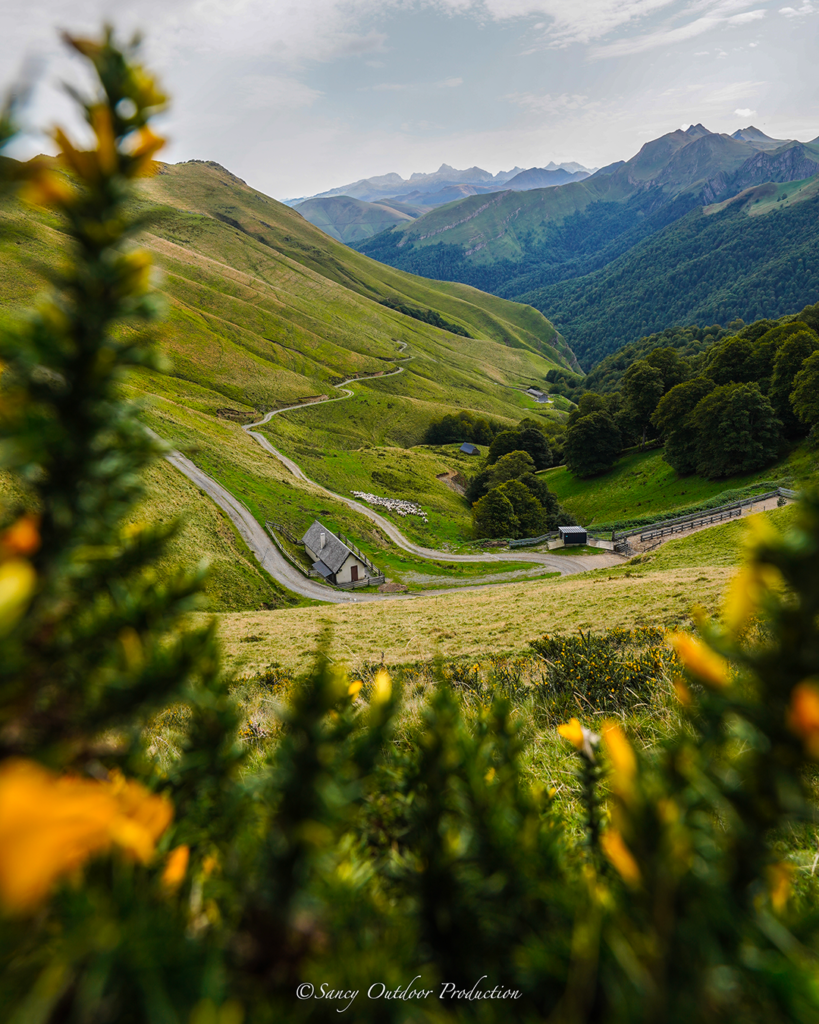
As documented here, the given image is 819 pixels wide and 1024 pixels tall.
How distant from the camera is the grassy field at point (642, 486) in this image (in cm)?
4253

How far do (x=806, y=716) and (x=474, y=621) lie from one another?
20834mm

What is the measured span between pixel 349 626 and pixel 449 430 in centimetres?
7884

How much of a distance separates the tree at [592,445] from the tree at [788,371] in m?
16.4

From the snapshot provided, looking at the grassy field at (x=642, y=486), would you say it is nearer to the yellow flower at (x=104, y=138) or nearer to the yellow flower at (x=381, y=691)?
the yellow flower at (x=381, y=691)

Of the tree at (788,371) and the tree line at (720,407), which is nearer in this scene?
the tree line at (720,407)

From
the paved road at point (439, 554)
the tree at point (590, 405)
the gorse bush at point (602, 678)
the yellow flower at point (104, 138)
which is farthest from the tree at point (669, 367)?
the yellow flower at point (104, 138)

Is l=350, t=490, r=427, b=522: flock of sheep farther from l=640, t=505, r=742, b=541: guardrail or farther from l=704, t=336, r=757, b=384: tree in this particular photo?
l=704, t=336, r=757, b=384: tree

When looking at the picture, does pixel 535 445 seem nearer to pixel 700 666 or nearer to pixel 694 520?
pixel 694 520

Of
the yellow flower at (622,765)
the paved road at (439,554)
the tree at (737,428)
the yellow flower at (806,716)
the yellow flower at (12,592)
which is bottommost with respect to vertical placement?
the paved road at (439,554)

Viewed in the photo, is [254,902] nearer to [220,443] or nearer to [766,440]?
[766,440]

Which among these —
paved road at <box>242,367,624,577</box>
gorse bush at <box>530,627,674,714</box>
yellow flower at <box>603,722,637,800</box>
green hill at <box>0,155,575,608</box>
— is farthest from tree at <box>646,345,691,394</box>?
yellow flower at <box>603,722,637,800</box>

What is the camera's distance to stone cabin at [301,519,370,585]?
4566cm

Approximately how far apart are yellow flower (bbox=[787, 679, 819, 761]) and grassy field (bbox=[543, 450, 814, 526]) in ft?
157

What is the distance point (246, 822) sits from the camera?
47.9 inches
